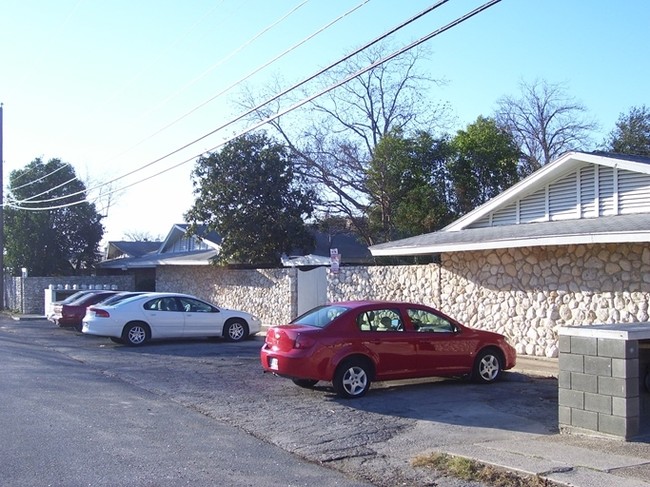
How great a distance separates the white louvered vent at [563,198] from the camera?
54.6ft

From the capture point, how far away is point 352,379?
466 inches

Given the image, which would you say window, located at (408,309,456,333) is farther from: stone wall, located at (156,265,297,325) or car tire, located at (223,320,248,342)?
stone wall, located at (156,265,297,325)

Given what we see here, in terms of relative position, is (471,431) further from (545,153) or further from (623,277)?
(545,153)

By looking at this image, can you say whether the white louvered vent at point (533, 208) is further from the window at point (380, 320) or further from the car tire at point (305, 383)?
the car tire at point (305, 383)

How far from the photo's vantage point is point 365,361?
39.3 feet

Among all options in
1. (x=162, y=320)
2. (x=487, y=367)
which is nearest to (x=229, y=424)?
(x=487, y=367)

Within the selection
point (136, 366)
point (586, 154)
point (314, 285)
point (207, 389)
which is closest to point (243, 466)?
point (207, 389)

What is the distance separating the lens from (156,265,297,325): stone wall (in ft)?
84.1

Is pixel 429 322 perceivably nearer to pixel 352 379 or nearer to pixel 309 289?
pixel 352 379

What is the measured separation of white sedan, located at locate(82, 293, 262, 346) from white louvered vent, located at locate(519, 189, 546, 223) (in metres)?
8.38

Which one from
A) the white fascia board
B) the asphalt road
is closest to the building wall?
the white fascia board

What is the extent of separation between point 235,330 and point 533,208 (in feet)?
29.3

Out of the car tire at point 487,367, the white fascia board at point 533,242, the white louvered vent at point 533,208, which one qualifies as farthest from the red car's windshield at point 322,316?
the white louvered vent at point 533,208

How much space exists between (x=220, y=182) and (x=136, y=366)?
14.2 m
